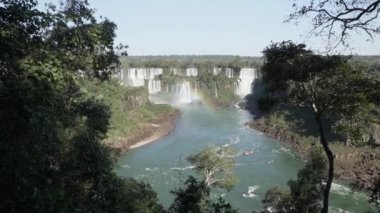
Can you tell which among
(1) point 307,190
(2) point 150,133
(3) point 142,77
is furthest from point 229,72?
(1) point 307,190

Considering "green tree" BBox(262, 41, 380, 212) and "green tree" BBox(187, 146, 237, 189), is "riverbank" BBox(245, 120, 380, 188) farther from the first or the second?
"green tree" BBox(262, 41, 380, 212)

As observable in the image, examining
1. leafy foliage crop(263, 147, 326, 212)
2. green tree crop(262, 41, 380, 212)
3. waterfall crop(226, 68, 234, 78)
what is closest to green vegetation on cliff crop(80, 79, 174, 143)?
waterfall crop(226, 68, 234, 78)

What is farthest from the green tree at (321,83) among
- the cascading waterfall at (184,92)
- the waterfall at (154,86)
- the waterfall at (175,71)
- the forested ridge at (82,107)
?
the waterfall at (175,71)

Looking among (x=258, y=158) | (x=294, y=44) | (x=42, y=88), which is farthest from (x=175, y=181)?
(x=42, y=88)

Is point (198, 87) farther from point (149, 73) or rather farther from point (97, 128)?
point (97, 128)

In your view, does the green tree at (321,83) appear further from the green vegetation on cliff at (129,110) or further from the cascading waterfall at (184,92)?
the cascading waterfall at (184,92)
